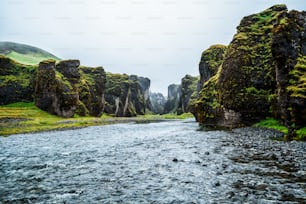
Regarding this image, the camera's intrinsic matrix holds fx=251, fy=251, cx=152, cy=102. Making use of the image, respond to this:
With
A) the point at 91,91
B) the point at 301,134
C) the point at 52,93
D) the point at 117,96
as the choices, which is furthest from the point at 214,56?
the point at 301,134

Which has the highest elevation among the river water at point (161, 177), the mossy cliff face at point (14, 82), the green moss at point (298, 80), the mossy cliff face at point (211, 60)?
the mossy cliff face at point (211, 60)

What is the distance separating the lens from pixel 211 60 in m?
110

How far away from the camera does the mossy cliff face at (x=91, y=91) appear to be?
118m

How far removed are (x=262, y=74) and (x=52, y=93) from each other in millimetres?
76307

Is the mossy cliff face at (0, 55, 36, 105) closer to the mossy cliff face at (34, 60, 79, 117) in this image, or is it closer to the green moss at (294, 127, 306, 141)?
the mossy cliff face at (34, 60, 79, 117)

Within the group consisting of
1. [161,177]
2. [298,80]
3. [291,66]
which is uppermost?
[291,66]

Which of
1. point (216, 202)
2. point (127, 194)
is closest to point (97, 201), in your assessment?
point (127, 194)

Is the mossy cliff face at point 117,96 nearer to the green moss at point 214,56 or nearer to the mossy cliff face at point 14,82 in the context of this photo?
the mossy cliff face at point 14,82

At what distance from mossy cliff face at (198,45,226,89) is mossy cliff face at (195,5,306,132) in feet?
124

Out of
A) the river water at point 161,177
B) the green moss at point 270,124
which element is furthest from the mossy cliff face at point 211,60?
the river water at point 161,177

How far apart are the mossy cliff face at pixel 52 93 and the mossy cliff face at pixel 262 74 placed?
2105 inches

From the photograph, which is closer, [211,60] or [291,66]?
[291,66]

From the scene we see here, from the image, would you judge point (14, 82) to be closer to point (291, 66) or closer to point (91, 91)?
point (91, 91)

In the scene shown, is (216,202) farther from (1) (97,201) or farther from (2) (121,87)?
(2) (121,87)
